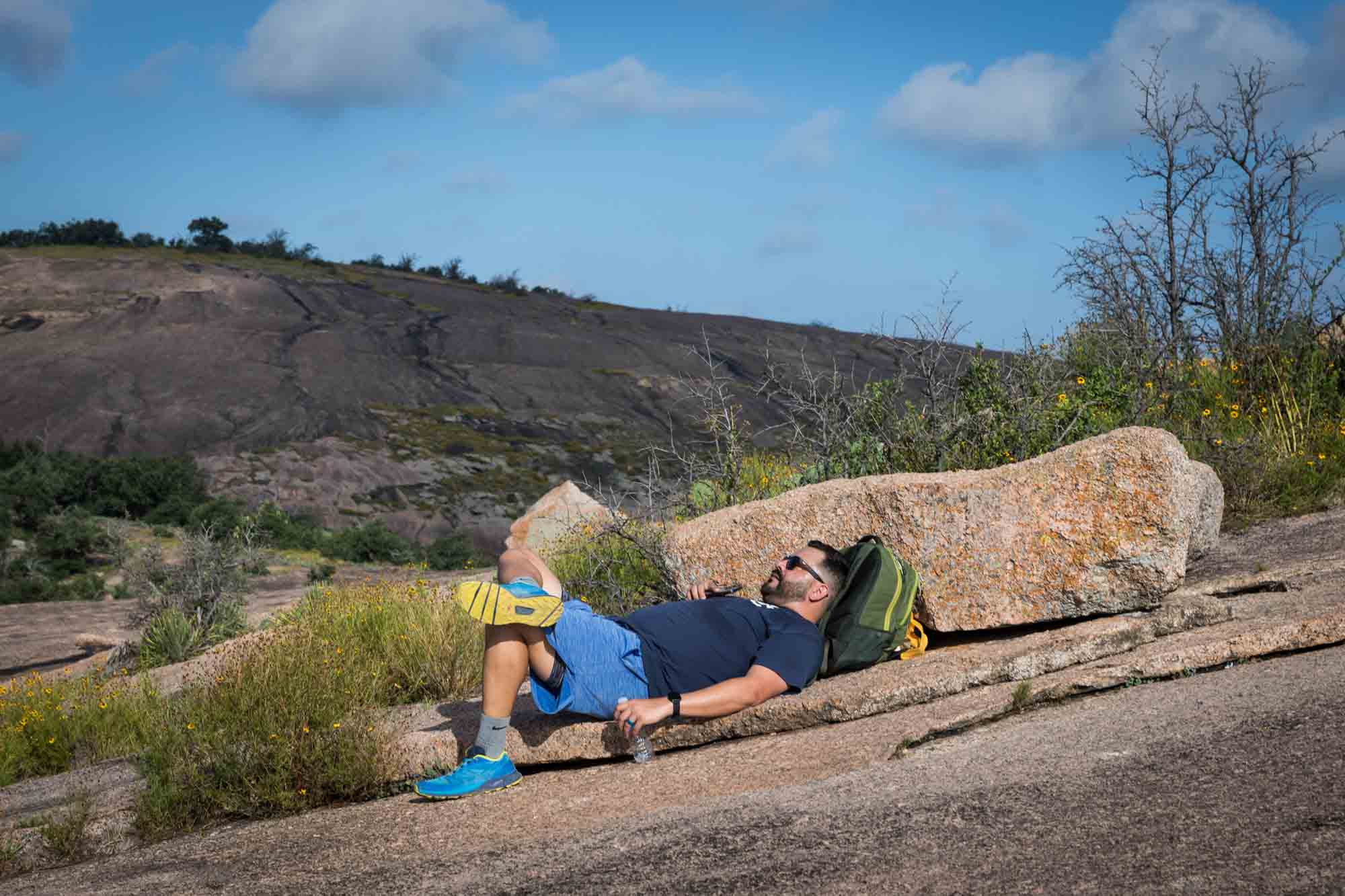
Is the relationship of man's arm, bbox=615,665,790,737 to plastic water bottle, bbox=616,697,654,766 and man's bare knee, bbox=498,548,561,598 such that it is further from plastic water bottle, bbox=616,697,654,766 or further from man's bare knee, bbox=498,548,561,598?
man's bare knee, bbox=498,548,561,598

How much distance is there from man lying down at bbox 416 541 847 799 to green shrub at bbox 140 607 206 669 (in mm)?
6586

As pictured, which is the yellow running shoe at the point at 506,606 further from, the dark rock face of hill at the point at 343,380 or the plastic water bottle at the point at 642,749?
the dark rock face of hill at the point at 343,380

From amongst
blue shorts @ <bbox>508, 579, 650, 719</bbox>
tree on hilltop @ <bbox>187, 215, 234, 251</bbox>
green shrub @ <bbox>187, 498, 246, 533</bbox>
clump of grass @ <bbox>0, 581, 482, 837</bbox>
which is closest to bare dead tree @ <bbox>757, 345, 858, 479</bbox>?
clump of grass @ <bbox>0, 581, 482, 837</bbox>

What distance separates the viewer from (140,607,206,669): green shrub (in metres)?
10.2

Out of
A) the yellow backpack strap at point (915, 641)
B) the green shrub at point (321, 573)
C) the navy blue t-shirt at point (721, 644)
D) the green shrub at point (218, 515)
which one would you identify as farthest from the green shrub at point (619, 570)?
the green shrub at point (218, 515)

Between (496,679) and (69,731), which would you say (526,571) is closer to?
(496,679)

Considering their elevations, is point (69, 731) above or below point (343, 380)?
below

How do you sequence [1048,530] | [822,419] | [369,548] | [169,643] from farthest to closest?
[369,548] < [169,643] < [822,419] < [1048,530]

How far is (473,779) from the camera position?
174 inches

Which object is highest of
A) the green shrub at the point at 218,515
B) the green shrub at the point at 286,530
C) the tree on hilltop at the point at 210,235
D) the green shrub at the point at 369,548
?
the tree on hilltop at the point at 210,235

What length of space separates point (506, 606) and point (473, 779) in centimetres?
68

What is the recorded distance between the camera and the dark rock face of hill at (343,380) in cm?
2659

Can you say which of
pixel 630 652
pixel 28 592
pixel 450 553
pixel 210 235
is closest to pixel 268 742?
pixel 630 652

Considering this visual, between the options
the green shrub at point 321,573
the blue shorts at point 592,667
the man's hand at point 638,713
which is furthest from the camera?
the green shrub at point 321,573
